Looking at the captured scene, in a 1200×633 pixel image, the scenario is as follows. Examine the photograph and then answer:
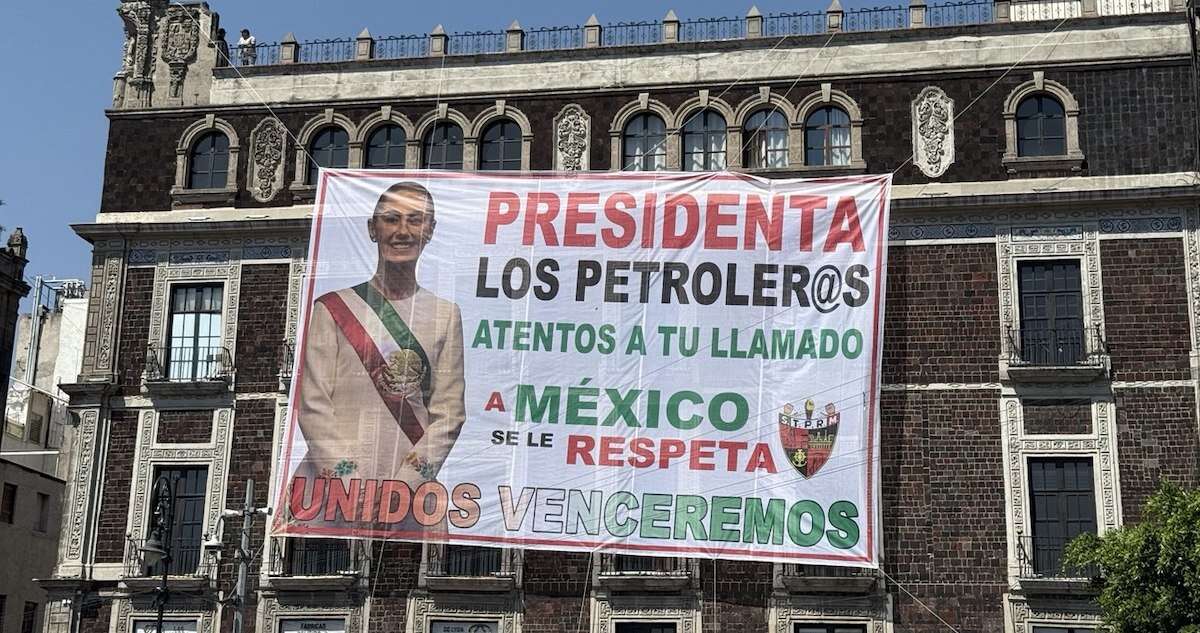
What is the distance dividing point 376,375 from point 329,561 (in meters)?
4.48

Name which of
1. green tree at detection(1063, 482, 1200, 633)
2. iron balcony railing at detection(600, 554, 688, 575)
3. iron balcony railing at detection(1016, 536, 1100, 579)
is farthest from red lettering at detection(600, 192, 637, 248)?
green tree at detection(1063, 482, 1200, 633)

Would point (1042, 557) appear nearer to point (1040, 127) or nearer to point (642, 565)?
point (642, 565)

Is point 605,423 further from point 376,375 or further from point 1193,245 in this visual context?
point 1193,245

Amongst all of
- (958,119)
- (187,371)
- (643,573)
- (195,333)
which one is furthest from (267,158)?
(958,119)

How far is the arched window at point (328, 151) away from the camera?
3972 cm

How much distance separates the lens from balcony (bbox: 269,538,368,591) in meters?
36.1

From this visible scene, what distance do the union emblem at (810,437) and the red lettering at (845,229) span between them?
12.4ft

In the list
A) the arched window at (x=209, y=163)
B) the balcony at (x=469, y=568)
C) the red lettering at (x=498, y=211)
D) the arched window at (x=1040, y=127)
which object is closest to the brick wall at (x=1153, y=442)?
the arched window at (x=1040, y=127)

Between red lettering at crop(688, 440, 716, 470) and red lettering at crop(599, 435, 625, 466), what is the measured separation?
1579mm

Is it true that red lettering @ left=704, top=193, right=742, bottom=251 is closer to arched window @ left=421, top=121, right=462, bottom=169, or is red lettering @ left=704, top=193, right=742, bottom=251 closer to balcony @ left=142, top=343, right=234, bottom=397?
arched window @ left=421, top=121, right=462, bottom=169

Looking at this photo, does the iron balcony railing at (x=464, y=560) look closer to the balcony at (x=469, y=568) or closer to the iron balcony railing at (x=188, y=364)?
the balcony at (x=469, y=568)

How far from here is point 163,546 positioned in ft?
98.2

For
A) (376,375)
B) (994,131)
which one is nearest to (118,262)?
(376,375)

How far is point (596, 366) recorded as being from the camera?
35.8m
